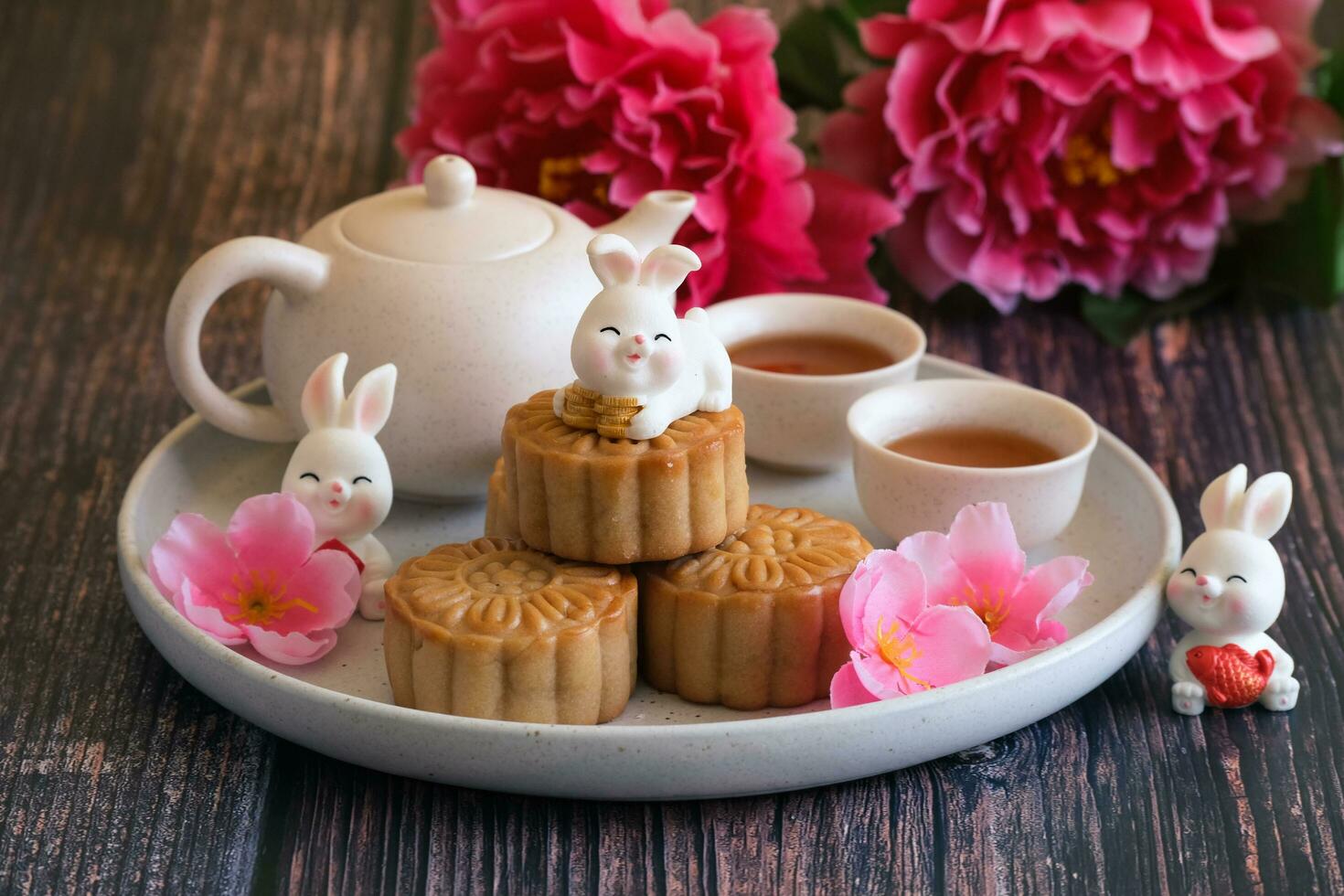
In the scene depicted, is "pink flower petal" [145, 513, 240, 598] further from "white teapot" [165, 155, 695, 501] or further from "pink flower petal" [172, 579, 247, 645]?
"white teapot" [165, 155, 695, 501]

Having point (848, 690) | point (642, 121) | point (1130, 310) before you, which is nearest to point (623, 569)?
point (848, 690)

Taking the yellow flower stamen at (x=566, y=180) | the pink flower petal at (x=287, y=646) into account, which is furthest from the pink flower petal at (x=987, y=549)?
the yellow flower stamen at (x=566, y=180)

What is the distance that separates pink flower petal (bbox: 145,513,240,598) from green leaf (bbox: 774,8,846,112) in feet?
3.35

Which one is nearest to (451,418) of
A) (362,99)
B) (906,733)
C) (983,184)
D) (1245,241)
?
(906,733)

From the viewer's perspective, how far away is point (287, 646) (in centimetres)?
116

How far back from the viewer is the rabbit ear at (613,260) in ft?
3.56

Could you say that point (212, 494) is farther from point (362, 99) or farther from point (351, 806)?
point (362, 99)

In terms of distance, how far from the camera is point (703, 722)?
3.67ft

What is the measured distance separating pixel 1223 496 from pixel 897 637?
0.27 metres

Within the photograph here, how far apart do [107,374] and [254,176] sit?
0.65 m

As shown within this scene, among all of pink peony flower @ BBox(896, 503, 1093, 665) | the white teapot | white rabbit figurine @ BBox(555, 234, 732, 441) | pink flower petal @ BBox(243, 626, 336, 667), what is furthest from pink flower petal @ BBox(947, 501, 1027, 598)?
pink flower petal @ BBox(243, 626, 336, 667)

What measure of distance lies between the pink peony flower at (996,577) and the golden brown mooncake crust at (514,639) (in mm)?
240

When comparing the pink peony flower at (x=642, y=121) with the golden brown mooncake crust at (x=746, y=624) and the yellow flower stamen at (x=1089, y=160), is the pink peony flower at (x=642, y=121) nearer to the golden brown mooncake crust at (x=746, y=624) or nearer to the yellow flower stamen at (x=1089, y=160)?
the yellow flower stamen at (x=1089, y=160)

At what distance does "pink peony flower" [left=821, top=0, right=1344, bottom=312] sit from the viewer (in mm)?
1725
